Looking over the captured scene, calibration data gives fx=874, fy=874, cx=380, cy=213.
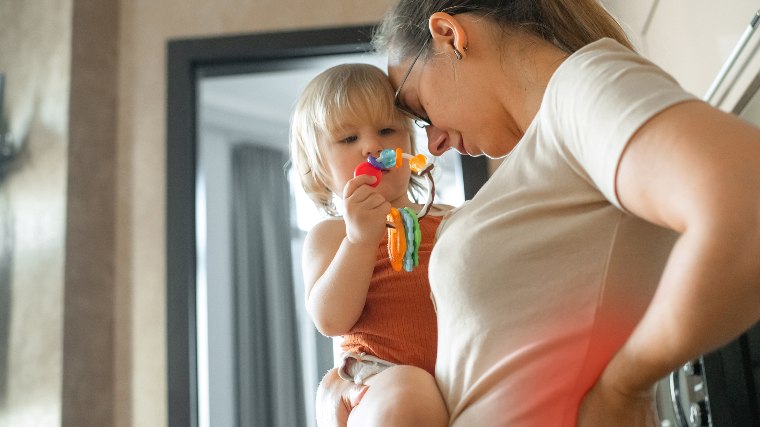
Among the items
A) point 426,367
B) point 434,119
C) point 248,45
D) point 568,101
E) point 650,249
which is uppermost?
point 248,45

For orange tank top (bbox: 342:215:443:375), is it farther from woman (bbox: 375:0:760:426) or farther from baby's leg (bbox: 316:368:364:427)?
woman (bbox: 375:0:760:426)

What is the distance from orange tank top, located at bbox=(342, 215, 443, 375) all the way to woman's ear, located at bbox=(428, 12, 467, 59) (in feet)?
1.60

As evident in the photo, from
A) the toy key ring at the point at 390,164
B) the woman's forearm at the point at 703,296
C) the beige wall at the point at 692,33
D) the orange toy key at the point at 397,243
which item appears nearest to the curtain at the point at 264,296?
the beige wall at the point at 692,33

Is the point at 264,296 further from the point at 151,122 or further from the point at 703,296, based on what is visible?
the point at 703,296

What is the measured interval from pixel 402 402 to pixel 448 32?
43cm

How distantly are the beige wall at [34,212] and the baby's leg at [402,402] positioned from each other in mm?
1942

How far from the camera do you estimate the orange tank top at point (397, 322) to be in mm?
1383

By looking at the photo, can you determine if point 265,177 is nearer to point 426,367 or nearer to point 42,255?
point 42,255

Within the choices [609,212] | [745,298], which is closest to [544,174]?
[609,212]

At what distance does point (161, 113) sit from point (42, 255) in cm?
62

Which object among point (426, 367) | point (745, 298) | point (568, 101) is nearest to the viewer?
point (745, 298)

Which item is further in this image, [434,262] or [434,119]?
[434,119]

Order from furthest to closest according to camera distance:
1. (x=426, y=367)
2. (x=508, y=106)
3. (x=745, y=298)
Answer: (x=426, y=367) < (x=508, y=106) < (x=745, y=298)

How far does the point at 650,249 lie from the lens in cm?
77
